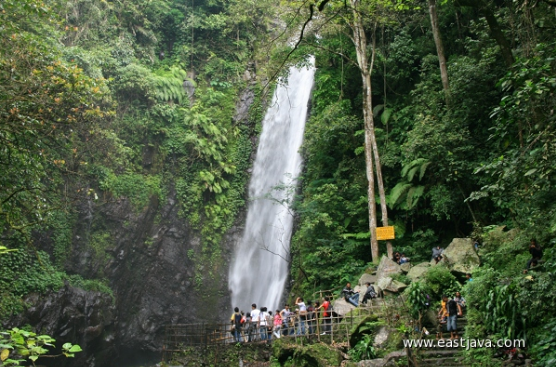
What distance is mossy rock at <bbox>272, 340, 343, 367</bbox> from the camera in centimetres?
923

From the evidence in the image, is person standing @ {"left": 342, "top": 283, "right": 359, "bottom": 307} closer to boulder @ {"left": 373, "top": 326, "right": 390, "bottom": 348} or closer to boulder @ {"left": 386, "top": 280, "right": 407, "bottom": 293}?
boulder @ {"left": 386, "top": 280, "right": 407, "bottom": 293}

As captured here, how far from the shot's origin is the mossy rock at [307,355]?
9.23m

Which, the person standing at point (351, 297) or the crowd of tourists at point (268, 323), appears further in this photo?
the crowd of tourists at point (268, 323)

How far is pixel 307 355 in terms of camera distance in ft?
31.4

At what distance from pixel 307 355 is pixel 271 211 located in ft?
37.4

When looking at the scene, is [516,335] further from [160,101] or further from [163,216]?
[160,101]

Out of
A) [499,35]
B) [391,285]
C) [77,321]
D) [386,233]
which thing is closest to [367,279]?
[386,233]

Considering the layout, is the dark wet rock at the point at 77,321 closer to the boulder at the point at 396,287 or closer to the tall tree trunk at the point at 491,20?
the boulder at the point at 396,287

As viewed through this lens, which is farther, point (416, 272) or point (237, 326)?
point (237, 326)

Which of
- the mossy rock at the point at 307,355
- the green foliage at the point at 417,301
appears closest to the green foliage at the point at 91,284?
the mossy rock at the point at 307,355

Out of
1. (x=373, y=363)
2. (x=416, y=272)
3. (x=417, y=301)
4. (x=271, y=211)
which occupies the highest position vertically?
(x=271, y=211)

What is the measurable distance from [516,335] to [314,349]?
451 cm

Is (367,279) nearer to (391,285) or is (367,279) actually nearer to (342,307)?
(342,307)

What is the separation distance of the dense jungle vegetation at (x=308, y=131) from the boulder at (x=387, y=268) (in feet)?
5.32
